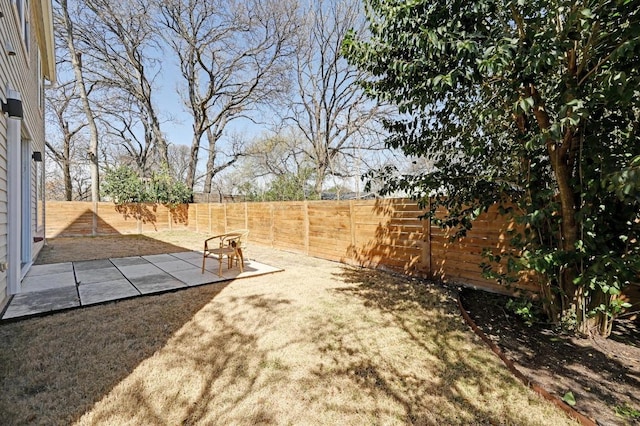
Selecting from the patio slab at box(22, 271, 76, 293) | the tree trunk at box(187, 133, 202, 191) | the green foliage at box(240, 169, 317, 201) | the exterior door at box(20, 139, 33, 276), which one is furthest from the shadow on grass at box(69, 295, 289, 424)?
the tree trunk at box(187, 133, 202, 191)

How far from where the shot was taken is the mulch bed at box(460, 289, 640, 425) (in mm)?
1980

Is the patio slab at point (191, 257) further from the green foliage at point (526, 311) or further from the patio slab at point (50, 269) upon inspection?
the green foliage at point (526, 311)

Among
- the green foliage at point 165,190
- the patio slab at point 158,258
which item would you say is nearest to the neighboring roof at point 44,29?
the patio slab at point 158,258

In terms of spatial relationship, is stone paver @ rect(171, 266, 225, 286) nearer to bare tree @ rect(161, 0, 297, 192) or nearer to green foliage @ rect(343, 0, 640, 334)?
green foliage @ rect(343, 0, 640, 334)

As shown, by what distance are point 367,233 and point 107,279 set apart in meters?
4.80

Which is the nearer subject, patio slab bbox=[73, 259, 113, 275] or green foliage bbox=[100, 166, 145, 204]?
patio slab bbox=[73, 259, 113, 275]

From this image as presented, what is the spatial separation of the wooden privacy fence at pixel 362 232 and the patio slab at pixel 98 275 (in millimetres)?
4105

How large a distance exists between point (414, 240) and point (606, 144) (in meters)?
3.17

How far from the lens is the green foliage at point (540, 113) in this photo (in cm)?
204

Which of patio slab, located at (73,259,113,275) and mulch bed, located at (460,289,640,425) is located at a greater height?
patio slab, located at (73,259,113,275)

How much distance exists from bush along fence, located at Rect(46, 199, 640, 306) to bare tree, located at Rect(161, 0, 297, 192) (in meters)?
6.30

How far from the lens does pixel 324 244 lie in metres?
7.39

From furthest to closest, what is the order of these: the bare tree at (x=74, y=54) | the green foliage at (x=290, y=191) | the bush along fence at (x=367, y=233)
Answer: the green foliage at (x=290, y=191) < the bare tree at (x=74, y=54) < the bush along fence at (x=367, y=233)

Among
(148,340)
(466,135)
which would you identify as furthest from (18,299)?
(466,135)
